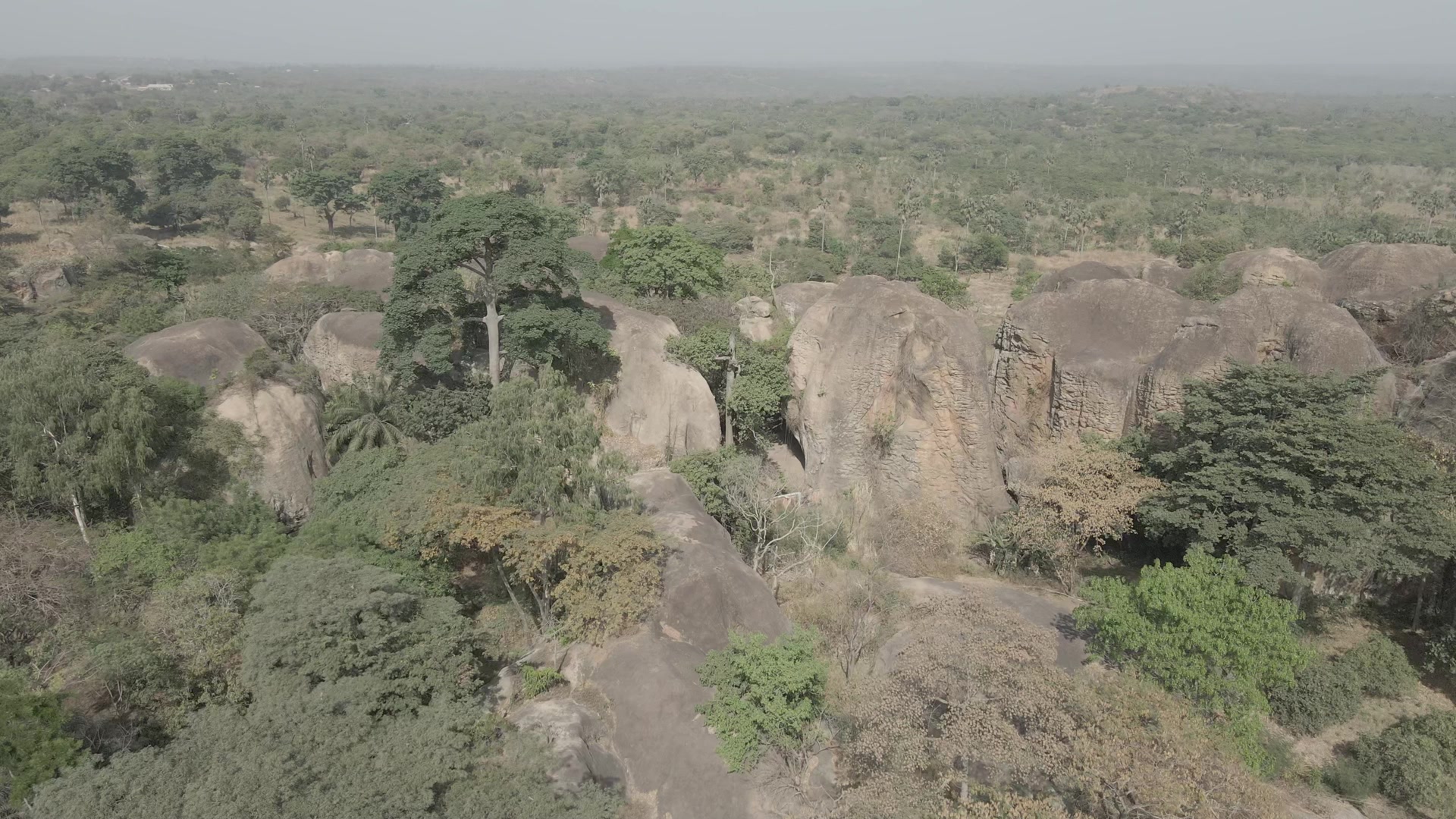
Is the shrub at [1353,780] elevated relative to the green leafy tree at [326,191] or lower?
lower

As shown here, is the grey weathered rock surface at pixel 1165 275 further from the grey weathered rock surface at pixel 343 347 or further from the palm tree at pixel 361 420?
the palm tree at pixel 361 420

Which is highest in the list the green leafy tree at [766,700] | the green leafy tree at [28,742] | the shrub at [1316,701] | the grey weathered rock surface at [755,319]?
the grey weathered rock surface at [755,319]

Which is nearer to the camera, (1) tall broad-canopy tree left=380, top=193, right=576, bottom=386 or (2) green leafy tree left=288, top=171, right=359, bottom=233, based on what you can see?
(1) tall broad-canopy tree left=380, top=193, right=576, bottom=386

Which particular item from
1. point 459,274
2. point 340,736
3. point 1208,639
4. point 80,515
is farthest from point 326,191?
point 1208,639

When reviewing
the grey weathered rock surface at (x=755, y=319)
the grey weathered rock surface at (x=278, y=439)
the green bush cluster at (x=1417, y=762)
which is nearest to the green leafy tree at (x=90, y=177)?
the grey weathered rock surface at (x=278, y=439)

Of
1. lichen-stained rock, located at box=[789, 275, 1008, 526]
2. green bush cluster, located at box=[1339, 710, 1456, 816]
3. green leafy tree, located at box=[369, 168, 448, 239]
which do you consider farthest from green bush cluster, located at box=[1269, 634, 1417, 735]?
green leafy tree, located at box=[369, 168, 448, 239]

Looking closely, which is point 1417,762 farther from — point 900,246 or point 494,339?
point 900,246

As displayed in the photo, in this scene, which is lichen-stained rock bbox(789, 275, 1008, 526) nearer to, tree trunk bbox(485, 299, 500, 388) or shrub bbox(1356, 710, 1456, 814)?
tree trunk bbox(485, 299, 500, 388)
